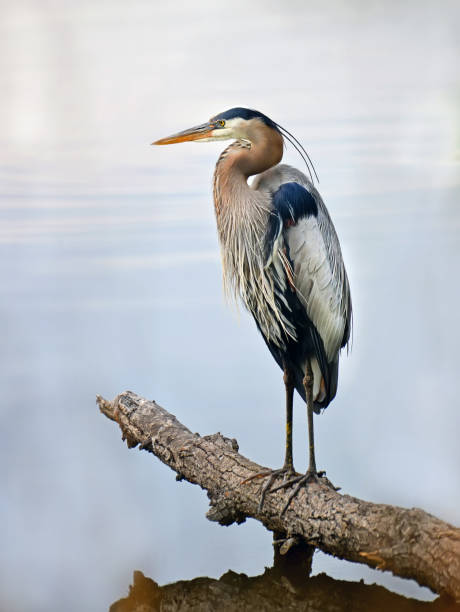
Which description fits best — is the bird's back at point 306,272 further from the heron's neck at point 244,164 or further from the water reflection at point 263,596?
the water reflection at point 263,596

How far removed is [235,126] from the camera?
84.3 inches

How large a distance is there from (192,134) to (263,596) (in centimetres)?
126

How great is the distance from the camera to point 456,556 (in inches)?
59.6

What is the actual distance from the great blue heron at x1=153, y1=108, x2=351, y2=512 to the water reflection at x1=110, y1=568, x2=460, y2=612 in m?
0.23

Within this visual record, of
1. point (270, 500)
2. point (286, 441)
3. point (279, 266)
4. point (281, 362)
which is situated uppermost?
point (279, 266)

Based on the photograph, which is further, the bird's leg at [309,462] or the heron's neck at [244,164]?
the heron's neck at [244,164]

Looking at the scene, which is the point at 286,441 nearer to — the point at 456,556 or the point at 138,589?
the point at 138,589

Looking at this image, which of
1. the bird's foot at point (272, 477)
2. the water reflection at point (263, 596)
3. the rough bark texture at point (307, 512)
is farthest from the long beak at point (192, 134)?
the water reflection at point (263, 596)

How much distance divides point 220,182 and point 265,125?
0.66ft

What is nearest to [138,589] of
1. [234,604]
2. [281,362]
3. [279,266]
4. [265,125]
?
[234,604]

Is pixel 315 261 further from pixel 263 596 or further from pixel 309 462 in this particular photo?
pixel 263 596

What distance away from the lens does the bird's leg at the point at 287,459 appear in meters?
2.04

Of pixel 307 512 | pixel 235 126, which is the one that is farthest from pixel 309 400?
pixel 235 126

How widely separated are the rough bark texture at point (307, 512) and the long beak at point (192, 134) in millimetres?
851
